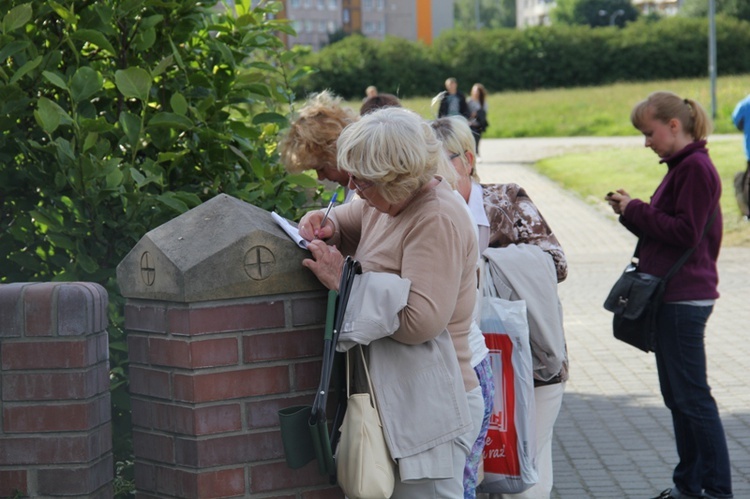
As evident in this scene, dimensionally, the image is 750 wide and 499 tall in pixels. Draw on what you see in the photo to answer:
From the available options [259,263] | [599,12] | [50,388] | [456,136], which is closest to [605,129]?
[456,136]

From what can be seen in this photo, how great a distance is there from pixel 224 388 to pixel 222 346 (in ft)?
0.38

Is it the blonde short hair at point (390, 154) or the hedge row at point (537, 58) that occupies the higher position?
the hedge row at point (537, 58)

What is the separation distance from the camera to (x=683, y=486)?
529 centimetres

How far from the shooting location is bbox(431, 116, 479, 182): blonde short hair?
433 cm

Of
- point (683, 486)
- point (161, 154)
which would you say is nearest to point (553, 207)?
point (683, 486)

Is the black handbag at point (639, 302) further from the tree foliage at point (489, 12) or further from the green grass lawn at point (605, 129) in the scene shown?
the tree foliage at point (489, 12)

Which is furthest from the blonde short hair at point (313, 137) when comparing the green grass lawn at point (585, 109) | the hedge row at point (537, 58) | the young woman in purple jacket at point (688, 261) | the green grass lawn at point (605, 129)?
the hedge row at point (537, 58)

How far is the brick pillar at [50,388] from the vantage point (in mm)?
3051

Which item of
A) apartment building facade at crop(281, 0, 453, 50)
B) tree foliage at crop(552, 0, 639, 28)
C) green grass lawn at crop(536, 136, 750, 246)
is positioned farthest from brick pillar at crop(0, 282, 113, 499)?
apartment building facade at crop(281, 0, 453, 50)

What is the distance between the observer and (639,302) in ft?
16.7

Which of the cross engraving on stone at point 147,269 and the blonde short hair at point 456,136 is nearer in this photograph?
the cross engraving on stone at point 147,269

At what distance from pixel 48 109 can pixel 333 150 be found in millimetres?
1174

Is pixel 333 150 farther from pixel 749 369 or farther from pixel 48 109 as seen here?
pixel 749 369

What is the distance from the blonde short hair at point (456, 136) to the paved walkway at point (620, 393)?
209cm
